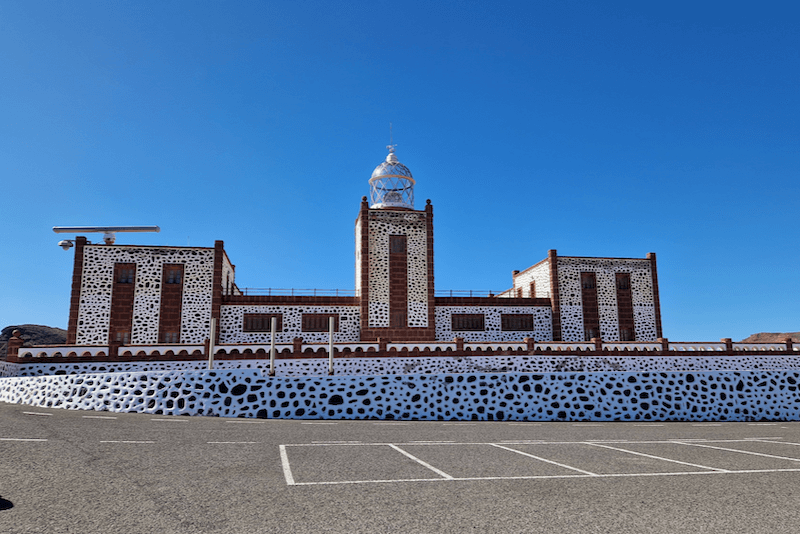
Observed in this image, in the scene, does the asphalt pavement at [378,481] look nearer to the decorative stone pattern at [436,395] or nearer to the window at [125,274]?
the decorative stone pattern at [436,395]

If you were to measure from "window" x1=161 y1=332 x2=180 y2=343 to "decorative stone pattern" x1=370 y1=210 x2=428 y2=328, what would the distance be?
9341mm

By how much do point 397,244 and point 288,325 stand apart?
6935 mm

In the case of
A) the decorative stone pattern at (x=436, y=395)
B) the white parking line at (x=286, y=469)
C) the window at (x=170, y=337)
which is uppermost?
the window at (x=170, y=337)

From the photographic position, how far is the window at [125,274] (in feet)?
86.3

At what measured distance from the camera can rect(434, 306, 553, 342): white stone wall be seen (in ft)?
94.0

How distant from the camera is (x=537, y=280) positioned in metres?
32.3

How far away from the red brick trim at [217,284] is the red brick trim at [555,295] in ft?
57.6

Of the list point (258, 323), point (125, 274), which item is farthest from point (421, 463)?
point (125, 274)

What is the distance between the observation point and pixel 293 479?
601 cm

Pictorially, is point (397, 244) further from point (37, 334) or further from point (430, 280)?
point (37, 334)

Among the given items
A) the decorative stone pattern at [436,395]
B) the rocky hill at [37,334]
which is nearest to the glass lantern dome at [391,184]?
the decorative stone pattern at [436,395]

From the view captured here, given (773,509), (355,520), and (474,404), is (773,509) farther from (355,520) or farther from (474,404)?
(474,404)

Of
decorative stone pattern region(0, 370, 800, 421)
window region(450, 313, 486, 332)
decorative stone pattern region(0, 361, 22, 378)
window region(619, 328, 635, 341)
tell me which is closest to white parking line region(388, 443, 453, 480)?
decorative stone pattern region(0, 370, 800, 421)

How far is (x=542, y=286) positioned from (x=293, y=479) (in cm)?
2717
